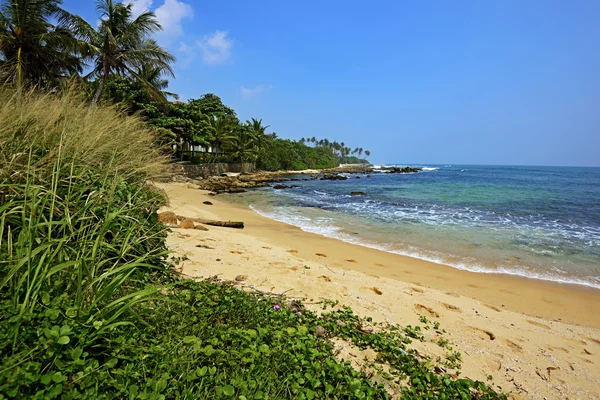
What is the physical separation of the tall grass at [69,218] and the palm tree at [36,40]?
1296cm

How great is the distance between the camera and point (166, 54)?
17969mm

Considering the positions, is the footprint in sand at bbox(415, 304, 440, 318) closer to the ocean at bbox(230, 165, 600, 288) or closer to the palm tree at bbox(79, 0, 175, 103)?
the ocean at bbox(230, 165, 600, 288)

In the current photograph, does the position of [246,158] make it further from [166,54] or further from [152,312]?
[152,312]

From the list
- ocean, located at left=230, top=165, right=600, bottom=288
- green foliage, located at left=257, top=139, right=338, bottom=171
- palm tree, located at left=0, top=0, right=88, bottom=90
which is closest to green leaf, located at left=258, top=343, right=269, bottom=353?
ocean, located at left=230, top=165, right=600, bottom=288

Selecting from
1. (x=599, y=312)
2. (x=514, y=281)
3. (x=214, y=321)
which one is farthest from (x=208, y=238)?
(x=599, y=312)

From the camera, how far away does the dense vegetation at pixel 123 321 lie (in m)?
1.56

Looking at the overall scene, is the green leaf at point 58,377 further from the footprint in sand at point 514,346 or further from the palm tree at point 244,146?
the palm tree at point 244,146

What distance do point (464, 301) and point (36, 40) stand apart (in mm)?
21813

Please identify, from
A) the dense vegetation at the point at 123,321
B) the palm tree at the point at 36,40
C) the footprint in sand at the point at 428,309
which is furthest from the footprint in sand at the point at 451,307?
the palm tree at the point at 36,40

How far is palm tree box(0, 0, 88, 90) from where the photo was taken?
45.1 feet

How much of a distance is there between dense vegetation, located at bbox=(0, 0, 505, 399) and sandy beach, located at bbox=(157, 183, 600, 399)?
18.1 inches

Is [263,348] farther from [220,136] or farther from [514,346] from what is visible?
[220,136]

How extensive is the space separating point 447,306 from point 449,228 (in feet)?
25.8

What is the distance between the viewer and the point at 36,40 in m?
14.6
